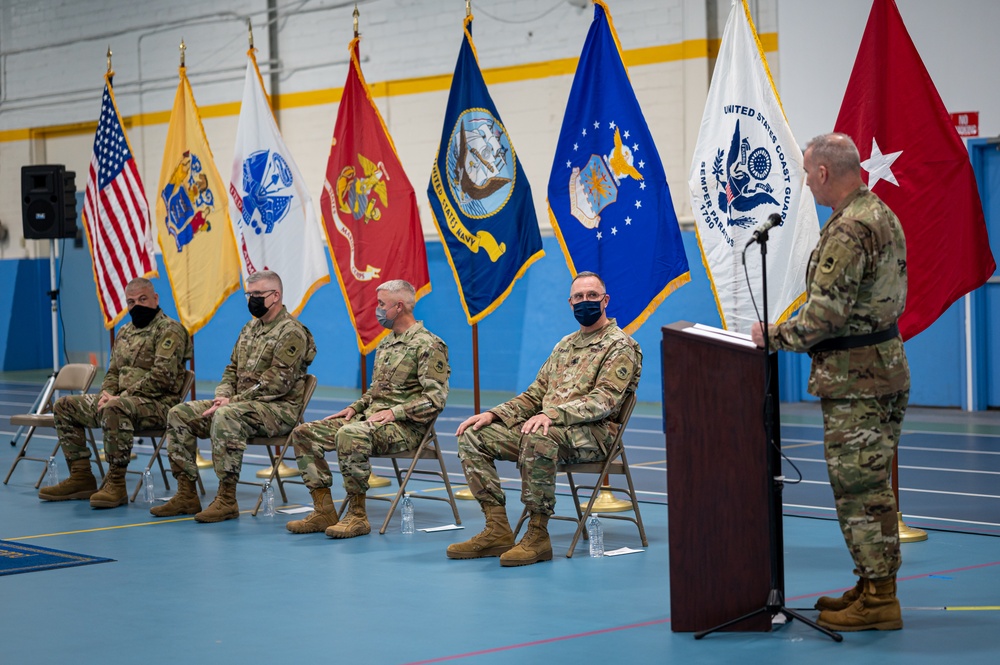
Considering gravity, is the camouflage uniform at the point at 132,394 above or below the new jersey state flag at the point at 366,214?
below

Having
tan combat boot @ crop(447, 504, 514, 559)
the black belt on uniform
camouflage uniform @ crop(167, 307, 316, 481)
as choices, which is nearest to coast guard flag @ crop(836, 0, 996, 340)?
the black belt on uniform

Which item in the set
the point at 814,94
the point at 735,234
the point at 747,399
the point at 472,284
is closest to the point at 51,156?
the point at 814,94

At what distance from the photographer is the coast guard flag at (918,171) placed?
721 centimetres

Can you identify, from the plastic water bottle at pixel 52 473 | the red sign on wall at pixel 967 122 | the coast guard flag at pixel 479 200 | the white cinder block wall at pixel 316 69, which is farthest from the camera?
the white cinder block wall at pixel 316 69

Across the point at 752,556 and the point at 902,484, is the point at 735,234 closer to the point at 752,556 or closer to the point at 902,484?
the point at 902,484

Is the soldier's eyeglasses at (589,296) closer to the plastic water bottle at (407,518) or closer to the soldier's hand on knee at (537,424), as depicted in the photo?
the soldier's hand on knee at (537,424)

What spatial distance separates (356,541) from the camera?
7652 mm

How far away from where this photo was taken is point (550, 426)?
22.6 ft

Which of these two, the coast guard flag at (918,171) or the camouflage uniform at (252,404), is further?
the camouflage uniform at (252,404)

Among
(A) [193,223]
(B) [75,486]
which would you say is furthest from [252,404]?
(A) [193,223]

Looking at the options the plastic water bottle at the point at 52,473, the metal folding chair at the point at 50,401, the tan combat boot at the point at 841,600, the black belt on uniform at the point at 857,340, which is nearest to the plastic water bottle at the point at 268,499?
the metal folding chair at the point at 50,401

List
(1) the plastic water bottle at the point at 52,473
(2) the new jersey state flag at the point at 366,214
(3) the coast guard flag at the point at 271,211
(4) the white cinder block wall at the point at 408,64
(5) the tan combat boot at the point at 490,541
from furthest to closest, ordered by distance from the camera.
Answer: (4) the white cinder block wall at the point at 408,64, (3) the coast guard flag at the point at 271,211, (1) the plastic water bottle at the point at 52,473, (2) the new jersey state flag at the point at 366,214, (5) the tan combat boot at the point at 490,541

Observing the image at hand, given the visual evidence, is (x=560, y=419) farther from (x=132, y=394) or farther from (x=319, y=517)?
(x=132, y=394)

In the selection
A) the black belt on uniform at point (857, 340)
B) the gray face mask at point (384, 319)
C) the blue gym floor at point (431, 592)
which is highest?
the gray face mask at point (384, 319)
